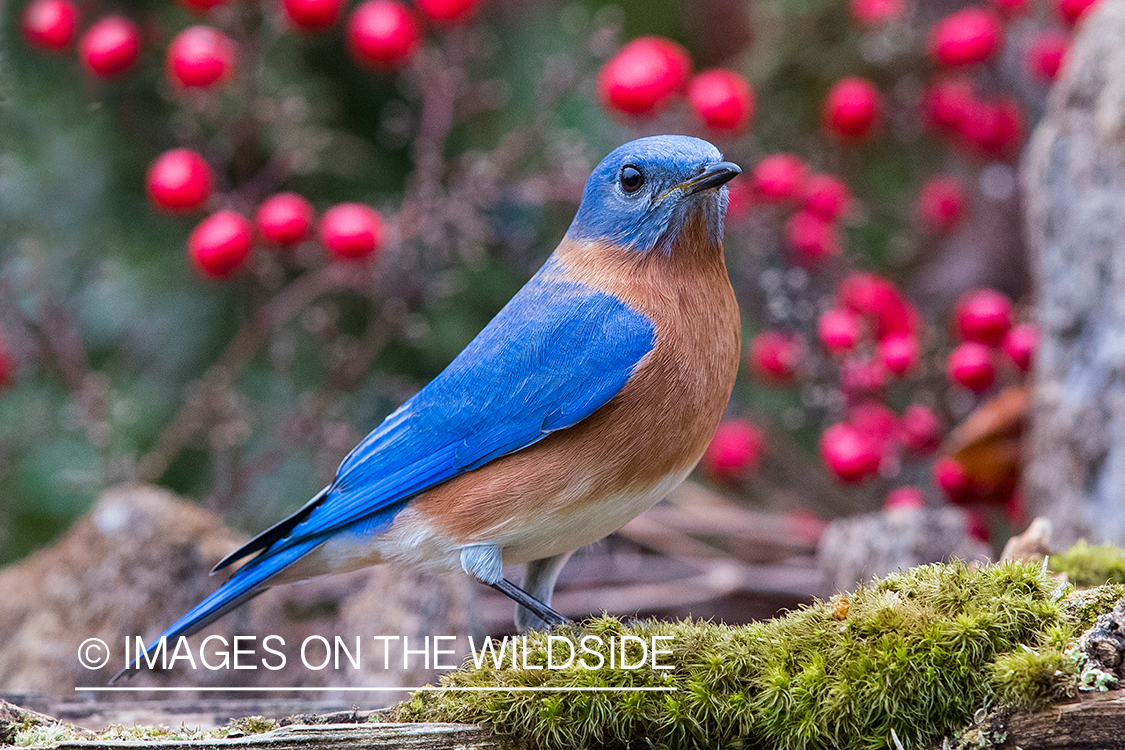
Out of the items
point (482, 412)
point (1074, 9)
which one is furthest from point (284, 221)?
point (1074, 9)

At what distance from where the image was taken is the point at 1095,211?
3283mm

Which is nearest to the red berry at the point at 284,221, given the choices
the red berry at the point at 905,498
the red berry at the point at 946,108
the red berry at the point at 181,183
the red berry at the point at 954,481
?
the red berry at the point at 181,183

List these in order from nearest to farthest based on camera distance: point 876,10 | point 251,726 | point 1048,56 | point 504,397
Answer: point 251,726 → point 504,397 → point 1048,56 → point 876,10

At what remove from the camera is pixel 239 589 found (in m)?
2.28

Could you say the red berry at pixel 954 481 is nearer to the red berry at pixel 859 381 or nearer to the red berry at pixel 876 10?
the red berry at pixel 859 381

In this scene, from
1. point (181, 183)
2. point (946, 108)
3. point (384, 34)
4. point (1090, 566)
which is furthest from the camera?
point (946, 108)

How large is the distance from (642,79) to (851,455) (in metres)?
1.36

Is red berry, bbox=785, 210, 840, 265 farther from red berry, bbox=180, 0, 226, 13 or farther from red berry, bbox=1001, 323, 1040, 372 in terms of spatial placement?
red berry, bbox=180, 0, 226, 13

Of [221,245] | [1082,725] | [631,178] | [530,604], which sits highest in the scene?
[221,245]

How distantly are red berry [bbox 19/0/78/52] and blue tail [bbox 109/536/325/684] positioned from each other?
2.17 m

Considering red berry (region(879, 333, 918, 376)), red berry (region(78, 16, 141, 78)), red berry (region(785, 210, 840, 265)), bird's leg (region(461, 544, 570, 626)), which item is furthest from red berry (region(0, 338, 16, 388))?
red berry (region(879, 333, 918, 376))

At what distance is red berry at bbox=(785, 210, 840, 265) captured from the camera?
145 inches

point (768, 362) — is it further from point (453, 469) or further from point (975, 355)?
point (453, 469)

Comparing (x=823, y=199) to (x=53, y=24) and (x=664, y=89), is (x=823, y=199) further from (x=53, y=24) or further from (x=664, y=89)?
(x=53, y=24)
